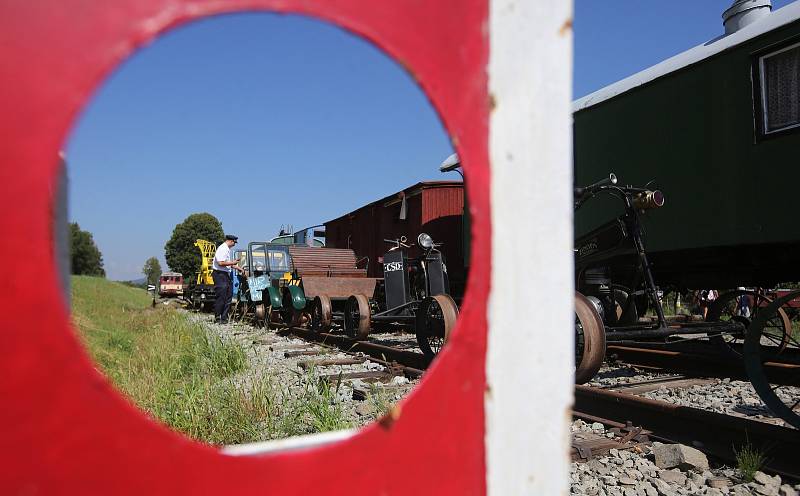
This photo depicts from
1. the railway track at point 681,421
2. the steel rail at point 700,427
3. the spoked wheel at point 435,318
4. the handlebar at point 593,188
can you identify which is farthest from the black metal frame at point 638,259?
the spoked wheel at point 435,318

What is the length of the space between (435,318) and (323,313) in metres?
3.60

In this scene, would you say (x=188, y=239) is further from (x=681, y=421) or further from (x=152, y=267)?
(x=681, y=421)

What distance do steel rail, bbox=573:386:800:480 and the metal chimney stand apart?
16.2 feet

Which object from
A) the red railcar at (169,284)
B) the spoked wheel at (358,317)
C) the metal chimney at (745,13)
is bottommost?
the spoked wheel at (358,317)

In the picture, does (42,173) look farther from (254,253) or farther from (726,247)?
(254,253)

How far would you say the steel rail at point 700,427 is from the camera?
277 cm

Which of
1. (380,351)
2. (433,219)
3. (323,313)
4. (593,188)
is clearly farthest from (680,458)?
(433,219)

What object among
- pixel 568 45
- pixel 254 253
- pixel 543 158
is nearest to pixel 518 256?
pixel 543 158

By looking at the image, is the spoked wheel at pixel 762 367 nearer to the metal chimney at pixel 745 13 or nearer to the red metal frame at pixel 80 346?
the red metal frame at pixel 80 346

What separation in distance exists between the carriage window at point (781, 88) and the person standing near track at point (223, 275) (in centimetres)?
911

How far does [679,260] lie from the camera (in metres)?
6.55

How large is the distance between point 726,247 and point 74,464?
642 cm

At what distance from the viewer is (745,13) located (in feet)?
21.0

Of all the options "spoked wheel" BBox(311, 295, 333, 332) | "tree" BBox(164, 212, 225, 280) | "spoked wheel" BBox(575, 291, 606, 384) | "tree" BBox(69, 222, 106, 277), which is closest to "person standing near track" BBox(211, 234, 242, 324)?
"spoked wheel" BBox(311, 295, 333, 332)
